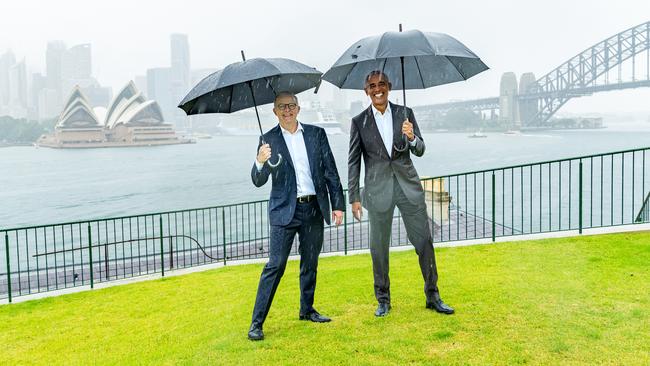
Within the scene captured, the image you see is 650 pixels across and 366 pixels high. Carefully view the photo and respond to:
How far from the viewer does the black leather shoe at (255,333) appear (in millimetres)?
3660

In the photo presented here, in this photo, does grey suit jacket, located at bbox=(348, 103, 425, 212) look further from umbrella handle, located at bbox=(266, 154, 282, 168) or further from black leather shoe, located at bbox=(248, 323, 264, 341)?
black leather shoe, located at bbox=(248, 323, 264, 341)

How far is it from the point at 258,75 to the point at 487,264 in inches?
131

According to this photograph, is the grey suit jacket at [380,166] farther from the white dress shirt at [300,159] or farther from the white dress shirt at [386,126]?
the white dress shirt at [300,159]

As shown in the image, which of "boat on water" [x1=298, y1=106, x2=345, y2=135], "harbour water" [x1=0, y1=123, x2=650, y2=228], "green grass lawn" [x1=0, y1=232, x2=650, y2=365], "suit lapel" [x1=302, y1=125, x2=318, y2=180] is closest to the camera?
"green grass lawn" [x1=0, y1=232, x2=650, y2=365]

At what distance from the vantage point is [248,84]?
13.0 feet

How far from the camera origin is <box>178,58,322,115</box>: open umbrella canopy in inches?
142

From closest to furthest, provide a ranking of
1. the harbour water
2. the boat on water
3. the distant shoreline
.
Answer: the harbour water, the boat on water, the distant shoreline

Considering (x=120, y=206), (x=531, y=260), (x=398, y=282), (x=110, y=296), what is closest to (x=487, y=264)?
(x=531, y=260)

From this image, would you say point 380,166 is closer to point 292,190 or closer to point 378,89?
point 378,89

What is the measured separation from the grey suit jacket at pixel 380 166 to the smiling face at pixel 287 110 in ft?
1.45

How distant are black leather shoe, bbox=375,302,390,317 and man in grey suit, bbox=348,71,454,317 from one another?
0.36 m

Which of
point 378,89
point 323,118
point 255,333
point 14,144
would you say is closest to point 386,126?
point 378,89

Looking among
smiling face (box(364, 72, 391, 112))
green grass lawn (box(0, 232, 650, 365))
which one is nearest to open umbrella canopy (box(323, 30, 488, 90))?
smiling face (box(364, 72, 391, 112))

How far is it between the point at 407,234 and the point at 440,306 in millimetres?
575
